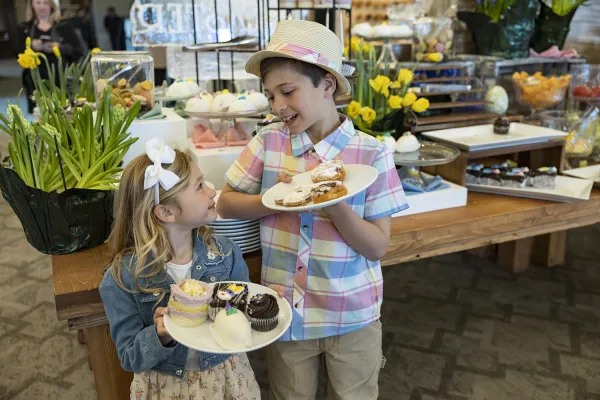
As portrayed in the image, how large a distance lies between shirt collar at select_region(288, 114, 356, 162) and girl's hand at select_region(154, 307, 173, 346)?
54cm

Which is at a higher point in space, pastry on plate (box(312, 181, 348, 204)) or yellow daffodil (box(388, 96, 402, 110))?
yellow daffodil (box(388, 96, 402, 110))

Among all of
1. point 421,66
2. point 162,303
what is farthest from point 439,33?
point 162,303

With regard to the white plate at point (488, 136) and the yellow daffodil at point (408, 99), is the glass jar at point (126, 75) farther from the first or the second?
the white plate at point (488, 136)

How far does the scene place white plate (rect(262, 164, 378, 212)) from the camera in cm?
127

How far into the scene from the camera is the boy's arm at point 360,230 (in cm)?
136

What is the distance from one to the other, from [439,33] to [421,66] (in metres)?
1.02

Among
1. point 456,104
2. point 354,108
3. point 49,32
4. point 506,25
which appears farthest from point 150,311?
point 49,32

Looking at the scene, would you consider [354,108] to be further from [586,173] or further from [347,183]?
[586,173]

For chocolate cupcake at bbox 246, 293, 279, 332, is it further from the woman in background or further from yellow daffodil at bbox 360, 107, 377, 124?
→ the woman in background

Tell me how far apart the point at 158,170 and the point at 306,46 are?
17.8 inches

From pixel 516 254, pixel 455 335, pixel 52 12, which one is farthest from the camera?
pixel 52 12

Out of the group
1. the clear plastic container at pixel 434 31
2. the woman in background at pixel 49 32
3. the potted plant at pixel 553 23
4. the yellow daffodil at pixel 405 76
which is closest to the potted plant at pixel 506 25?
the potted plant at pixel 553 23

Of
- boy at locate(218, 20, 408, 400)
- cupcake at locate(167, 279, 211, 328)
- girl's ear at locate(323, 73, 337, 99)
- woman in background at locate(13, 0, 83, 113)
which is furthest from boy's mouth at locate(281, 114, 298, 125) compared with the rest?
woman in background at locate(13, 0, 83, 113)

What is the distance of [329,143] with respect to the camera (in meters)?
1.49
